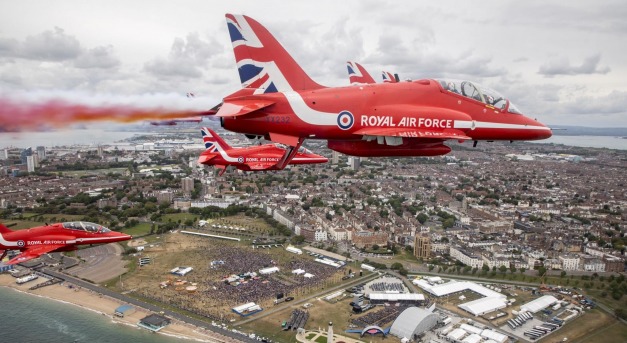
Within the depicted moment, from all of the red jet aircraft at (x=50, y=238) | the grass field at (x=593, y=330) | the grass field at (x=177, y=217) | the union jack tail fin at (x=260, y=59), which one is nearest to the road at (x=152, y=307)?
the red jet aircraft at (x=50, y=238)

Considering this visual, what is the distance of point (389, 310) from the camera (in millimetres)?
26359

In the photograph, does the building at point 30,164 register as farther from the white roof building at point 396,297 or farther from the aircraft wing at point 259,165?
the aircraft wing at point 259,165

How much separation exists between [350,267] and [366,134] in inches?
1081

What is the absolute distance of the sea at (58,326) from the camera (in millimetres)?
23141

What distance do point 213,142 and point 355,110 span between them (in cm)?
1534

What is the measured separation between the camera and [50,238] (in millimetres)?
16594

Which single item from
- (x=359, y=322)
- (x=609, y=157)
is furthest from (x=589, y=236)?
(x=609, y=157)

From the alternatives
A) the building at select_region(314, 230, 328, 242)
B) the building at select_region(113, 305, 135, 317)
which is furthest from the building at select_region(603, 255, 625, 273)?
the building at select_region(113, 305, 135, 317)

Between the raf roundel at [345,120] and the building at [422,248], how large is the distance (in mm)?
31540

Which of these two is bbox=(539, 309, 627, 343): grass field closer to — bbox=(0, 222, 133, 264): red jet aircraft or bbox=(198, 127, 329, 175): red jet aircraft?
bbox=(198, 127, 329, 175): red jet aircraft

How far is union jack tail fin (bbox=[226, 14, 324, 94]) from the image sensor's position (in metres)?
8.12

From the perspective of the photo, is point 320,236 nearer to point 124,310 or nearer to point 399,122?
point 124,310

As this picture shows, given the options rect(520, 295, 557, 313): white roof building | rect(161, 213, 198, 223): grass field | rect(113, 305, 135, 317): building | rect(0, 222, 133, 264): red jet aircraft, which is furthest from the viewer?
rect(161, 213, 198, 223): grass field

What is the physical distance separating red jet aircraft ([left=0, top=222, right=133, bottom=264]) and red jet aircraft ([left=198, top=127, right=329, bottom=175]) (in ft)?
18.1
